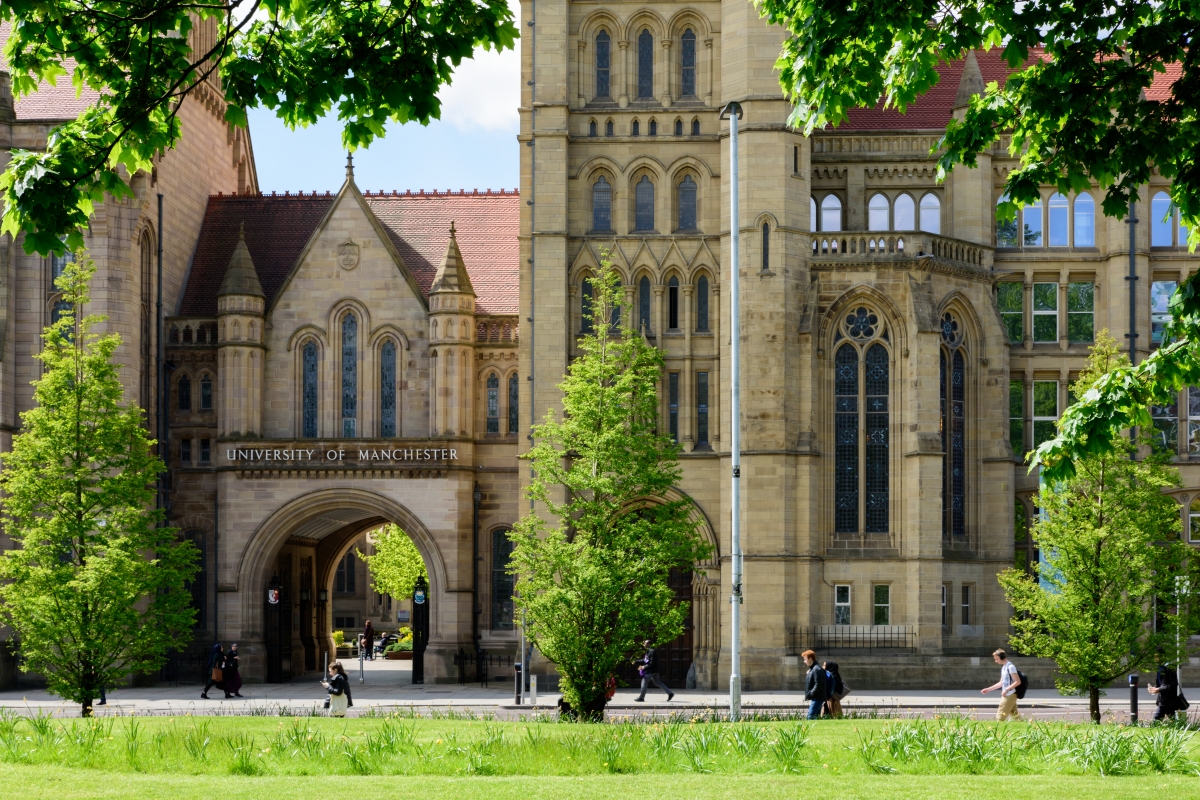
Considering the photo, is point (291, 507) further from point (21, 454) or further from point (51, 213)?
point (51, 213)

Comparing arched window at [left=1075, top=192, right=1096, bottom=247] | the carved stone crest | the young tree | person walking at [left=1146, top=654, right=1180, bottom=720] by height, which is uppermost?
arched window at [left=1075, top=192, right=1096, bottom=247]

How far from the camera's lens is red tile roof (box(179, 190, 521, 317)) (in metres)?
47.4

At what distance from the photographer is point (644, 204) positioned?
41844 millimetres

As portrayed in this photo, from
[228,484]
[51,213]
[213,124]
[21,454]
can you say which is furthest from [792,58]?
[213,124]

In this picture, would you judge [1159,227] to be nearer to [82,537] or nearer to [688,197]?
[688,197]

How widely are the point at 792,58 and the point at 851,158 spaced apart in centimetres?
3032

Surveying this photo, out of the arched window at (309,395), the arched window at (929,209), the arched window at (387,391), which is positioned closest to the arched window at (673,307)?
the arched window at (929,209)

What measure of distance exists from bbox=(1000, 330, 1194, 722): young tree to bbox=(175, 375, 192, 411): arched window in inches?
977

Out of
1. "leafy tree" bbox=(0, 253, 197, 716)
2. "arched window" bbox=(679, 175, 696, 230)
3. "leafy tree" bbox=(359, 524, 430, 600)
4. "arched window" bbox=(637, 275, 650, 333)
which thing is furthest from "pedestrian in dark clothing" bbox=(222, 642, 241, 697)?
"leafy tree" bbox=(359, 524, 430, 600)

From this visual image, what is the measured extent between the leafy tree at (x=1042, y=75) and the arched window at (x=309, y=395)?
32.8 metres

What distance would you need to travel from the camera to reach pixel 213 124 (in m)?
52.4

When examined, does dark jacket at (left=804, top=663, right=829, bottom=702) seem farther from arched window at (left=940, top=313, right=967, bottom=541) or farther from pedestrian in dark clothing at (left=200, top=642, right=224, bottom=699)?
pedestrian in dark clothing at (left=200, top=642, right=224, bottom=699)

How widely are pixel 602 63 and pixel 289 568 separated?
18.4 m

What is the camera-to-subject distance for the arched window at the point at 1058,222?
44469 millimetres
